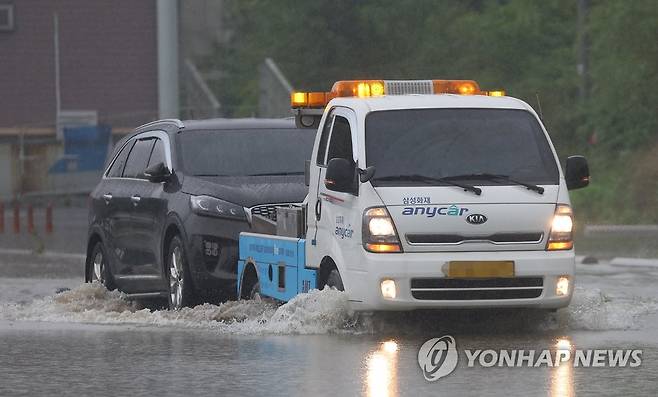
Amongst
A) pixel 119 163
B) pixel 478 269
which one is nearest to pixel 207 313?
pixel 478 269

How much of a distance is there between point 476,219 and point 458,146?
0.83 meters

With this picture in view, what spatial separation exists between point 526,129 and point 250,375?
378cm

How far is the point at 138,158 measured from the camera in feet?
57.3

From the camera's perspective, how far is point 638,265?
22719 mm

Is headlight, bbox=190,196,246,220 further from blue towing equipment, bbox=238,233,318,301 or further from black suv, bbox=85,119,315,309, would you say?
blue towing equipment, bbox=238,233,318,301

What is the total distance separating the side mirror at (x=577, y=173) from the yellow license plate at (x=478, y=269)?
105 centimetres

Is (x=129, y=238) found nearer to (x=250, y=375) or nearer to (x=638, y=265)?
(x=250, y=375)

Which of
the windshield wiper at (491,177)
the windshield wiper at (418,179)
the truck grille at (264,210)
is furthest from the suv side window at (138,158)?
the windshield wiper at (491,177)

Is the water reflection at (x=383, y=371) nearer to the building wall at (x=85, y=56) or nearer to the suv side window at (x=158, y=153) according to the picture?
the suv side window at (x=158, y=153)

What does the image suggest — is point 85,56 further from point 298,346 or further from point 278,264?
point 298,346

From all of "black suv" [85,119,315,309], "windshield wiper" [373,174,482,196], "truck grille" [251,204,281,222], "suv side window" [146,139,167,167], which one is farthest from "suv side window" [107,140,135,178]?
"windshield wiper" [373,174,482,196]

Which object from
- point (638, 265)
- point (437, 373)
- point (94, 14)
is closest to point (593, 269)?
point (638, 265)

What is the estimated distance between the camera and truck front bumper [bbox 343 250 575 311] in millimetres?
12719

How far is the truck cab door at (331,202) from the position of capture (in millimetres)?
13172
